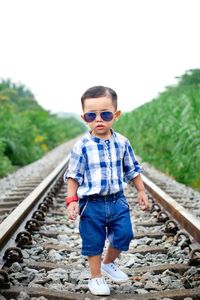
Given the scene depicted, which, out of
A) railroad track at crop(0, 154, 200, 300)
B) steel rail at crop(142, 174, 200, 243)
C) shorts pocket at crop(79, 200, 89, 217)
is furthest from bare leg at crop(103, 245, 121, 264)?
steel rail at crop(142, 174, 200, 243)

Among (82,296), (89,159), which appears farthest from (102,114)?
(82,296)

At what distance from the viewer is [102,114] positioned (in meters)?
2.88

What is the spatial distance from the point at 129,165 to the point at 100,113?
399 millimetres

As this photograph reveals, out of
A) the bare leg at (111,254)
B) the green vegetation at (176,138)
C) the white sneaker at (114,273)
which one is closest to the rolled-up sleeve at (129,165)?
the bare leg at (111,254)

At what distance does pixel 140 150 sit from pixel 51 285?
10.5m

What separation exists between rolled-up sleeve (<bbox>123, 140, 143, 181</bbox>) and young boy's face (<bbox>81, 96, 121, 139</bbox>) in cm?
23

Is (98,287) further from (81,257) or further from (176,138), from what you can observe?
(176,138)

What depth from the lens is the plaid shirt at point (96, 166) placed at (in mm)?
2928

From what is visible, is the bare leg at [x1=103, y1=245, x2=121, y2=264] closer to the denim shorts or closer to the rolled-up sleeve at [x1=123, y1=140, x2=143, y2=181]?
the denim shorts

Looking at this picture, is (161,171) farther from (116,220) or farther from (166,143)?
(116,220)

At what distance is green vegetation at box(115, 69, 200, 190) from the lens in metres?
7.69

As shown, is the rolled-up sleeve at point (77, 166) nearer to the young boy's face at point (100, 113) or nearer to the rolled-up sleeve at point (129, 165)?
the young boy's face at point (100, 113)

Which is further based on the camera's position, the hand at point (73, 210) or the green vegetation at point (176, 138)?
the green vegetation at point (176, 138)

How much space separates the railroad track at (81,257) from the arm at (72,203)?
422 mm
